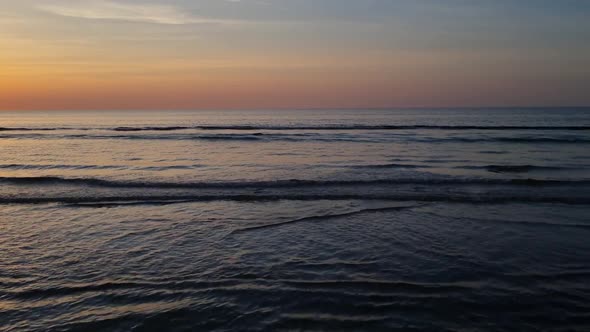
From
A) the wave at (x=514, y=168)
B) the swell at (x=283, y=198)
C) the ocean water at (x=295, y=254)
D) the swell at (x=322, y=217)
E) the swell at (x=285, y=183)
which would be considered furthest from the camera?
the wave at (x=514, y=168)

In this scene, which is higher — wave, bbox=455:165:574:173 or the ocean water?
the ocean water

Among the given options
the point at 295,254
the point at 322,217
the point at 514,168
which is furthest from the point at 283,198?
the point at 514,168

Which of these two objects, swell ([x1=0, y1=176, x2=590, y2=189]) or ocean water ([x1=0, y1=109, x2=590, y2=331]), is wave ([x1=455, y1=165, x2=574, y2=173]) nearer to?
ocean water ([x1=0, y1=109, x2=590, y2=331])

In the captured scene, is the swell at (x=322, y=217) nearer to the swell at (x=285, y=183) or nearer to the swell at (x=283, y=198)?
the swell at (x=283, y=198)

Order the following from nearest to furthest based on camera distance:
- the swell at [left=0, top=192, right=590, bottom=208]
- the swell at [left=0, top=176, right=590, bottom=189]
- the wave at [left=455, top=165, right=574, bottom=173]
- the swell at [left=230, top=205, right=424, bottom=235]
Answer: the swell at [left=230, top=205, right=424, bottom=235] < the swell at [left=0, top=192, right=590, bottom=208] < the swell at [left=0, top=176, right=590, bottom=189] < the wave at [left=455, top=165, right=574, bottom=173]

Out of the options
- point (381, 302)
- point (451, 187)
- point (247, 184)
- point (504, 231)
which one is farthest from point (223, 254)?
point (451, 187)

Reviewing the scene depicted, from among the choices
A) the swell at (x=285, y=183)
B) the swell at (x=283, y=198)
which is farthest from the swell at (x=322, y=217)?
the swell at (x=285, y=183)

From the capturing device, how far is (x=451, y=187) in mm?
13812

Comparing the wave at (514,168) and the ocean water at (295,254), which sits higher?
the ocean water at (295,254)

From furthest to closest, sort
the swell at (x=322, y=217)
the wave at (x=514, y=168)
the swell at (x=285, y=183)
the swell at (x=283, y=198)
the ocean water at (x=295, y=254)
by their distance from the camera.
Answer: the wave at (x=514, y=168) → the swell at (x=285, y=183) → the swell at (x=283, y=198) → the swell at (x=322, y=217) → the ocean water at (x=295, y=254)

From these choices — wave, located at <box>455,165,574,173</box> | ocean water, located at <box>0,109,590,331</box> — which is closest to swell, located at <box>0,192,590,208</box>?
ocean water, located at <box>0,109,590,331</box>

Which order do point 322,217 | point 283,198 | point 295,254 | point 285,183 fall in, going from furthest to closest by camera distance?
point 285,183 < point 283,198 < point 322,217 < point 295,254

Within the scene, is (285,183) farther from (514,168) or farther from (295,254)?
(514,168)

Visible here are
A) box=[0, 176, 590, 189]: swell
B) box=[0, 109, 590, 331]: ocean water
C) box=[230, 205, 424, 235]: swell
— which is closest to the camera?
box=[0, 109, 590, 331]: ocean water
